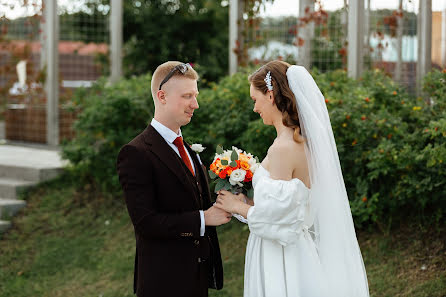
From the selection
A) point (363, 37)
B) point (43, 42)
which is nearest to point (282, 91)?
point (363, 37)

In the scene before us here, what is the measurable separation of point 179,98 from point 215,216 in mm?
652

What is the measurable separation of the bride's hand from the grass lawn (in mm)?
2507

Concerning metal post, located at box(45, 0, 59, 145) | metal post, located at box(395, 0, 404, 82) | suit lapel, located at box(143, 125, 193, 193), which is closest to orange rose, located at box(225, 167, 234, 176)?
suit lapel, located at box(143, 125, 193, 193)

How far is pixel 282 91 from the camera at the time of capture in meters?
3.32

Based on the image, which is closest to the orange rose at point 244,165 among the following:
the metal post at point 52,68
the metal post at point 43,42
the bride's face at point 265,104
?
the bride's face at point 265,104

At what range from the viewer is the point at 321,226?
11.5 feet

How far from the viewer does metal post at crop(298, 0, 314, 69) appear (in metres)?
8.88

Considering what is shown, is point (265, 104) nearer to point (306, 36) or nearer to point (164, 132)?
point (164, 132)

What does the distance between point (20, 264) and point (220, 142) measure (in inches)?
101

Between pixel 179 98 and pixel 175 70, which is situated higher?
pixel 175 70

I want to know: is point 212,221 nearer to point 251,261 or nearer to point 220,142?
point 251,261

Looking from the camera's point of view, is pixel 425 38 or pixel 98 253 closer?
pixel 98 253

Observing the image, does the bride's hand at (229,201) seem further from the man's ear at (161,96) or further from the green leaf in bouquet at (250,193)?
the man's ear at (161,96)

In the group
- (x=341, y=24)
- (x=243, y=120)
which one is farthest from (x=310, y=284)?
(x=341, y=24)
